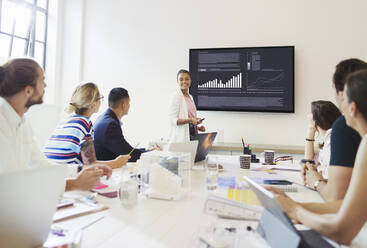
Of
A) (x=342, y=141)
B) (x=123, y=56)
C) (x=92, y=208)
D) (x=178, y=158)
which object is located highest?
(x=123, y=56)

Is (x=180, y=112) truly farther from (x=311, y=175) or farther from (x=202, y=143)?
(x=311, y=175)

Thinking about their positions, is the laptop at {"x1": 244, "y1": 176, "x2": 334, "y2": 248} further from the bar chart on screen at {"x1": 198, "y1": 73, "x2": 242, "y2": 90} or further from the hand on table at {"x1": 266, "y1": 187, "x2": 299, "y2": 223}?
the bar chart on screen at {"x1": 198, "y1": 73, "x2": 242, "y2": 90}

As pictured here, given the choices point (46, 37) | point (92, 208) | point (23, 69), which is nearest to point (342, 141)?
point (92, 208)

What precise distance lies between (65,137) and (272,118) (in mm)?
2802

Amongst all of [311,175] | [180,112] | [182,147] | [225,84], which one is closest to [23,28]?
[180,112]

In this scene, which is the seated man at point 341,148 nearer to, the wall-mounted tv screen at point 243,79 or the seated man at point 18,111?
the seated man at point 18,111

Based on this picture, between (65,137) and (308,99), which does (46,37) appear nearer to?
(65,137)

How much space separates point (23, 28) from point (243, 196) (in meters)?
4.17

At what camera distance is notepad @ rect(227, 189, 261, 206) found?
123 cm

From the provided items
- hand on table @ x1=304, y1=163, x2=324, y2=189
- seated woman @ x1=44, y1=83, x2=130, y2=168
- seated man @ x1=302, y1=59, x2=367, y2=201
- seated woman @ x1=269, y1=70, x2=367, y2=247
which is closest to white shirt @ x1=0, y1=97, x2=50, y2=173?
seated woman @ x1=44, y1=83, x2=130, y2=168

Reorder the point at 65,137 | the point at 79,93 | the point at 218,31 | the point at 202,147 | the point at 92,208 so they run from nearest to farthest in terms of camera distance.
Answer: the point at 92,208 → the point at 65,137 → the point at 79,93 → the point at 202,147 → the point at 218,31

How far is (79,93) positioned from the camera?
208cm

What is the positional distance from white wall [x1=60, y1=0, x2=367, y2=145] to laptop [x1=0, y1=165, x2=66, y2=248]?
3.35 metres

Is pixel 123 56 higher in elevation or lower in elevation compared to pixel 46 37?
lower
